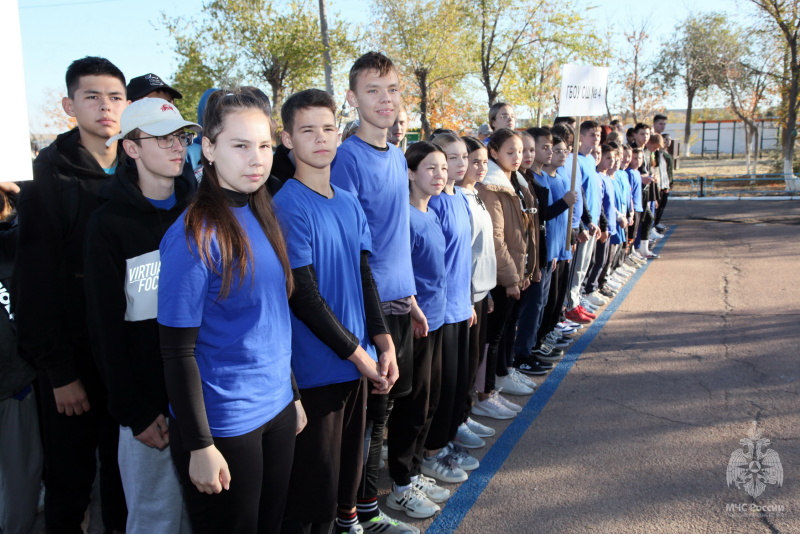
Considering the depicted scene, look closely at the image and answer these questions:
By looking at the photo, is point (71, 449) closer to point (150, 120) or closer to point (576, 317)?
point (150, 120)

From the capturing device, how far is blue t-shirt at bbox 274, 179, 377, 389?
7.97 ft

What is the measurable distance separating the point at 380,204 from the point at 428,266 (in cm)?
56

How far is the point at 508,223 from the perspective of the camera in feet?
15.1

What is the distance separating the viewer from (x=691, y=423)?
433 cm

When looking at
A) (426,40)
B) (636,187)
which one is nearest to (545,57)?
(426,40)

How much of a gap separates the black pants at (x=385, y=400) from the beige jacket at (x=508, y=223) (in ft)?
4.90

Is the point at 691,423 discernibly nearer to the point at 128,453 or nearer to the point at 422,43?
the point at 128,453

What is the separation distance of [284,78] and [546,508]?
25765mm

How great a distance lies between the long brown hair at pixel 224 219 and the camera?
195cm

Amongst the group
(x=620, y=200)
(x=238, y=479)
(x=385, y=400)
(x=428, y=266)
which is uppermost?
(x=428, y=266)

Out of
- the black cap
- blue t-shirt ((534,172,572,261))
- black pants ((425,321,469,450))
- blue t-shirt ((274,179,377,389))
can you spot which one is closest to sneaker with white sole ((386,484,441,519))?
black pants ((425,321,469,450))

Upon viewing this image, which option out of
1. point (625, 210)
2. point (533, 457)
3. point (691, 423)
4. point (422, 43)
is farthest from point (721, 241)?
point (422, 43)

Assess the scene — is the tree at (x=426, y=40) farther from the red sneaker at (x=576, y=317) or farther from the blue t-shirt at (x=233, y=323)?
the blue t-shirt at (x=233, y=323)

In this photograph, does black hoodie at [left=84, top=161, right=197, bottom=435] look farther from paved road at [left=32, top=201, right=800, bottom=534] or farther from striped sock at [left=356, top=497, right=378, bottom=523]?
paved road at [left=32, top=201, right=800, bottom=534]
